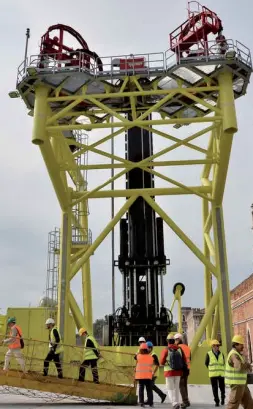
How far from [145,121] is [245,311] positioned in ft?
103

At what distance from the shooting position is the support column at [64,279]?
16188 millimetres

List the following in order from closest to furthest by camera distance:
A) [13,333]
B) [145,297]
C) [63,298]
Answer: [13,333] → [63,298] → [145,297]

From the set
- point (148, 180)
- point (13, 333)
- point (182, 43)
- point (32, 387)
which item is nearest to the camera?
point (32, 387)

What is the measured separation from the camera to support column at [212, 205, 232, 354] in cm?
1581

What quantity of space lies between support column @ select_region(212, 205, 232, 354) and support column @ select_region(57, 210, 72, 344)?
216 inches

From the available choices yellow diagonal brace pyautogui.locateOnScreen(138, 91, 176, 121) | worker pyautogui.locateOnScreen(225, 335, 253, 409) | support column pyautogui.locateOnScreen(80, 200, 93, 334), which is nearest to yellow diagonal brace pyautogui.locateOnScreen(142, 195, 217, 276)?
yellow diagonal brace pyautogui.locateOnScreen(138, 91, 176, 121)

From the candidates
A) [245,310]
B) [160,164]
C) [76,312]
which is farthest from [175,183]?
[245,310]

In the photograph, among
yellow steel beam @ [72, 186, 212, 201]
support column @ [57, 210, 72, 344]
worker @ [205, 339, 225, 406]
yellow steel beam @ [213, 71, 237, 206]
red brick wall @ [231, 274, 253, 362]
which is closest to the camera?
worker @ [205, 339, 225, 406]

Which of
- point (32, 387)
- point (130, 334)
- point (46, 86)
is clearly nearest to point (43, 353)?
point (130, 334)

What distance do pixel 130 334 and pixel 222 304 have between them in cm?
376

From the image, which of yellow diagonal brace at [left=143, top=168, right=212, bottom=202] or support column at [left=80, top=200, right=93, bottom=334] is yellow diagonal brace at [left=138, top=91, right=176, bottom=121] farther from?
support column at [left=80, top=200, right=93, bottom=334]

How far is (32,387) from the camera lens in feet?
32.6

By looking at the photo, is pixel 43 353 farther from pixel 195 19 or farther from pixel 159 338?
pixel 195 19

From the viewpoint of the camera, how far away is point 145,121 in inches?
564
